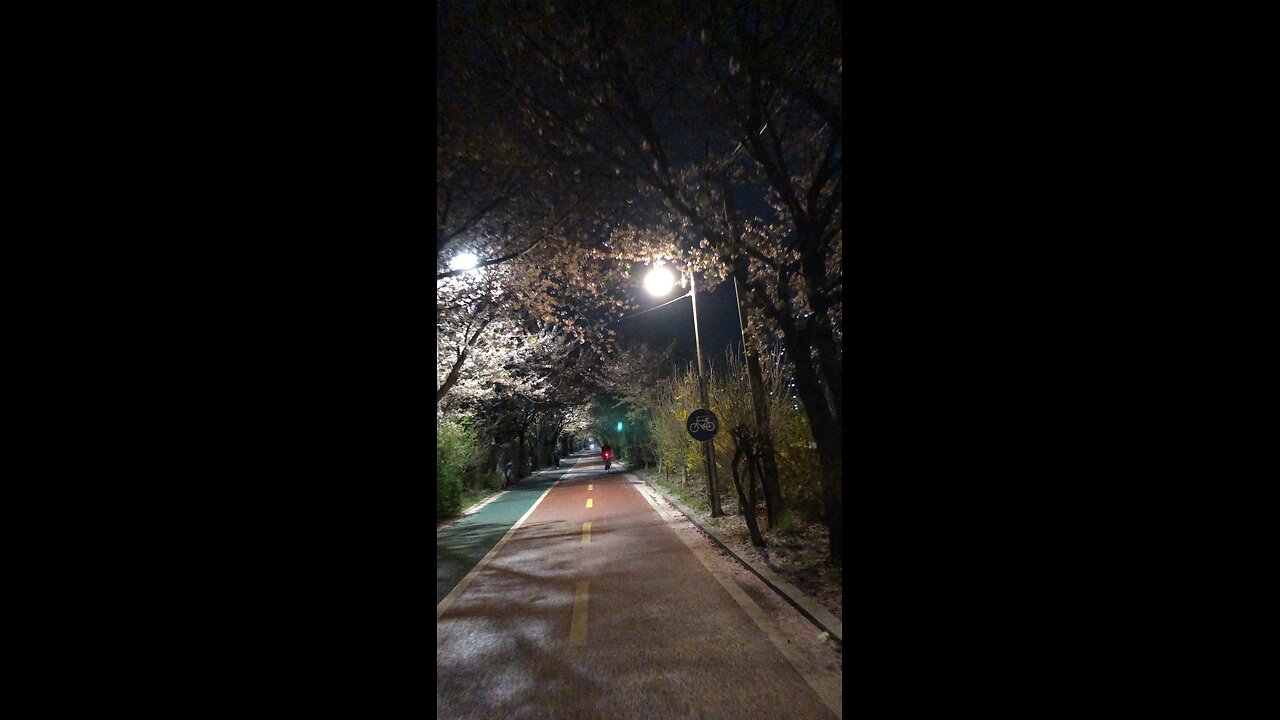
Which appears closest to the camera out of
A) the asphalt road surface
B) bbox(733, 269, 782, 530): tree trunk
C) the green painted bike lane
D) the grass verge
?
the asphalt road surface

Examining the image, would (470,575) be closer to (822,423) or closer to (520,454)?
(822,423)

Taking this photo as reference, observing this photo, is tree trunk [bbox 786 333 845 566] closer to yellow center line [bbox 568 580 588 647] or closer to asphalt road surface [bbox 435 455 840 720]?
asphalt road surface [bbox 435 455 840 720]

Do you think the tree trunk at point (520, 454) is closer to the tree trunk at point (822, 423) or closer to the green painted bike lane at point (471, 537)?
the green painted bike lane at point (471, 537)

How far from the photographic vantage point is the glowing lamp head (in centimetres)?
870

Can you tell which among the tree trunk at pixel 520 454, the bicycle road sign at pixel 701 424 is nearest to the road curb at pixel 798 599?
the bicycle road sign at pixel 701 424

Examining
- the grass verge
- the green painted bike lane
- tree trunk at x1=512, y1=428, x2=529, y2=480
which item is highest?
tree trunk at x1=512, y1=428, x2=529, y2=480

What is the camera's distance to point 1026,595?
1.23 metres

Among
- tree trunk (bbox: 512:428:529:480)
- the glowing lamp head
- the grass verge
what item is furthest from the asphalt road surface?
tree trunk (bbox: 512:428:529:480)

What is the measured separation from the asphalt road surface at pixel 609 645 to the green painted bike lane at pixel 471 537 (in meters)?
0.35

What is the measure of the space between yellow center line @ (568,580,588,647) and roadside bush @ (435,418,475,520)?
8126 mm

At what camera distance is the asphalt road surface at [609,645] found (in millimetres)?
3270
